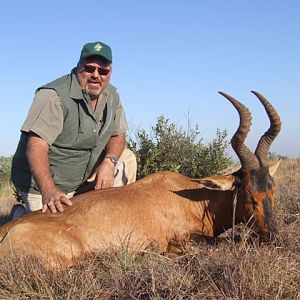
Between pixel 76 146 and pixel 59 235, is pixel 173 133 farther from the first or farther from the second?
pixel 59 235

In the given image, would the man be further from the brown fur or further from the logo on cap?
the brown fur

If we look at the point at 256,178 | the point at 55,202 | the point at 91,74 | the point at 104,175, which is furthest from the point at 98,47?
the point at 256,178

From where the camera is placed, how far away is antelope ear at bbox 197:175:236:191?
5410 mm

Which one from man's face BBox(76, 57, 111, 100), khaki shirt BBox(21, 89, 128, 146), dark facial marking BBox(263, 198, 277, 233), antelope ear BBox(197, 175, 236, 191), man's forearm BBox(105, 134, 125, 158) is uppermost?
man's face BBox(76, 57, 111, 100)

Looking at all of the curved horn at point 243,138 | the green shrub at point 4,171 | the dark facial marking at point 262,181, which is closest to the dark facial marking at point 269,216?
the dark facial marking at point 262,181

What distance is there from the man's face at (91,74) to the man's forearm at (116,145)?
898mm

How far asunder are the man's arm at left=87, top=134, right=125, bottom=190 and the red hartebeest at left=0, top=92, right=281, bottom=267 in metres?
0.87

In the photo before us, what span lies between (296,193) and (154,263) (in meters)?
4.16

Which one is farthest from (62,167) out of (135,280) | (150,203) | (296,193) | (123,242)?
(296,193)

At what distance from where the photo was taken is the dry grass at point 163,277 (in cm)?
346

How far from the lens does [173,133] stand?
977 cm

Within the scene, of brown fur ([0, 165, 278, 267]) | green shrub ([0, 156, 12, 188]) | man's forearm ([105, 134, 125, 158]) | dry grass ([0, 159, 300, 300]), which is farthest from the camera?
green shrub ([0, 156, 12, 188])

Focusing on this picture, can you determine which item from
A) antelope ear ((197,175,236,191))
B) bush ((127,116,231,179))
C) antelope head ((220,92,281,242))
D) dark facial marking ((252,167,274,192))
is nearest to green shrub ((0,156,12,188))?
bush ((127,116,231,179))

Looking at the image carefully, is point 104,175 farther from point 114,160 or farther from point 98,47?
point 98,47
